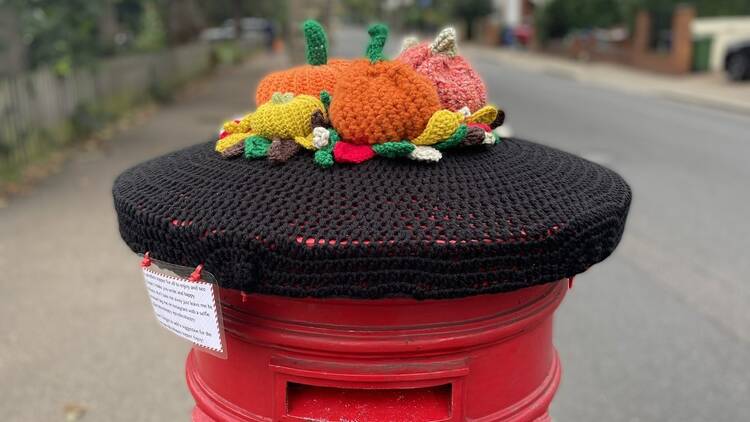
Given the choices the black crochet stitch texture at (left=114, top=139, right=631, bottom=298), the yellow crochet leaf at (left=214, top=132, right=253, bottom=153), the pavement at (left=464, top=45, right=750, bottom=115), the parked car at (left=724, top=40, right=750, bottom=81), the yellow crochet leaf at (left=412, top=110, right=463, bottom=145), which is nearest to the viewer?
the black crochet stitch texture at (left=114, top=139, right=631, bottom=298)

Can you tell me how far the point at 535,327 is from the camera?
4.52 feet

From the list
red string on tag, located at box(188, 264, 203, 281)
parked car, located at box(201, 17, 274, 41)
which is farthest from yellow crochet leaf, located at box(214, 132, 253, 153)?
parked car, located at box(201, 17, 274, 41)

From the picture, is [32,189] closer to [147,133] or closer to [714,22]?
[147,133]

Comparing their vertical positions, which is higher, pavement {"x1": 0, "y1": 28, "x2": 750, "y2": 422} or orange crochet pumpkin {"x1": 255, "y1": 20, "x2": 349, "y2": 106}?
orange crochet pumpkin {"x1": 255, "y1": 20, "x2": 349, "y2": 106}

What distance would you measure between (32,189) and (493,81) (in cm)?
1268

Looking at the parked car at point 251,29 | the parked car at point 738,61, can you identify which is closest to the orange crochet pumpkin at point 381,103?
the parked car at point 738,61

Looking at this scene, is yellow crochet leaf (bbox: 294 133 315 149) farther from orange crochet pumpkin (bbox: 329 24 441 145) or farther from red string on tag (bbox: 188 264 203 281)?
red string on tag (bbox: 188 264 203 281)

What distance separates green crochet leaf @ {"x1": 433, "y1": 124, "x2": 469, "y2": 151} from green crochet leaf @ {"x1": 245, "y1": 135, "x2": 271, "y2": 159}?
340mm

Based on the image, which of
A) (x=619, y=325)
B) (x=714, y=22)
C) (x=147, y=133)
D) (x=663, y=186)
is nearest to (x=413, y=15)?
(x=714, y=22)

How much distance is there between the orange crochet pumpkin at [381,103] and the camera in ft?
4.17

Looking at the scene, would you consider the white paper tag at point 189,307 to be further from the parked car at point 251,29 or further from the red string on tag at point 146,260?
the parked car at point 251,29

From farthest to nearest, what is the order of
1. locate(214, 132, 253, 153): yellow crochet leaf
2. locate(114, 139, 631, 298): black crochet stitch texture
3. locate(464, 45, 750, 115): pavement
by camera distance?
locate(464, 45, 750, 115): pavement → locate(214, 132, 253, 153): yellow crochet leaf → locate(114, 139, 631, 298): black crochet stitch texture

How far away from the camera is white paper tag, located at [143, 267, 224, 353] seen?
1.23 metres

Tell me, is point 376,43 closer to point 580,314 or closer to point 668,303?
point 580,314
